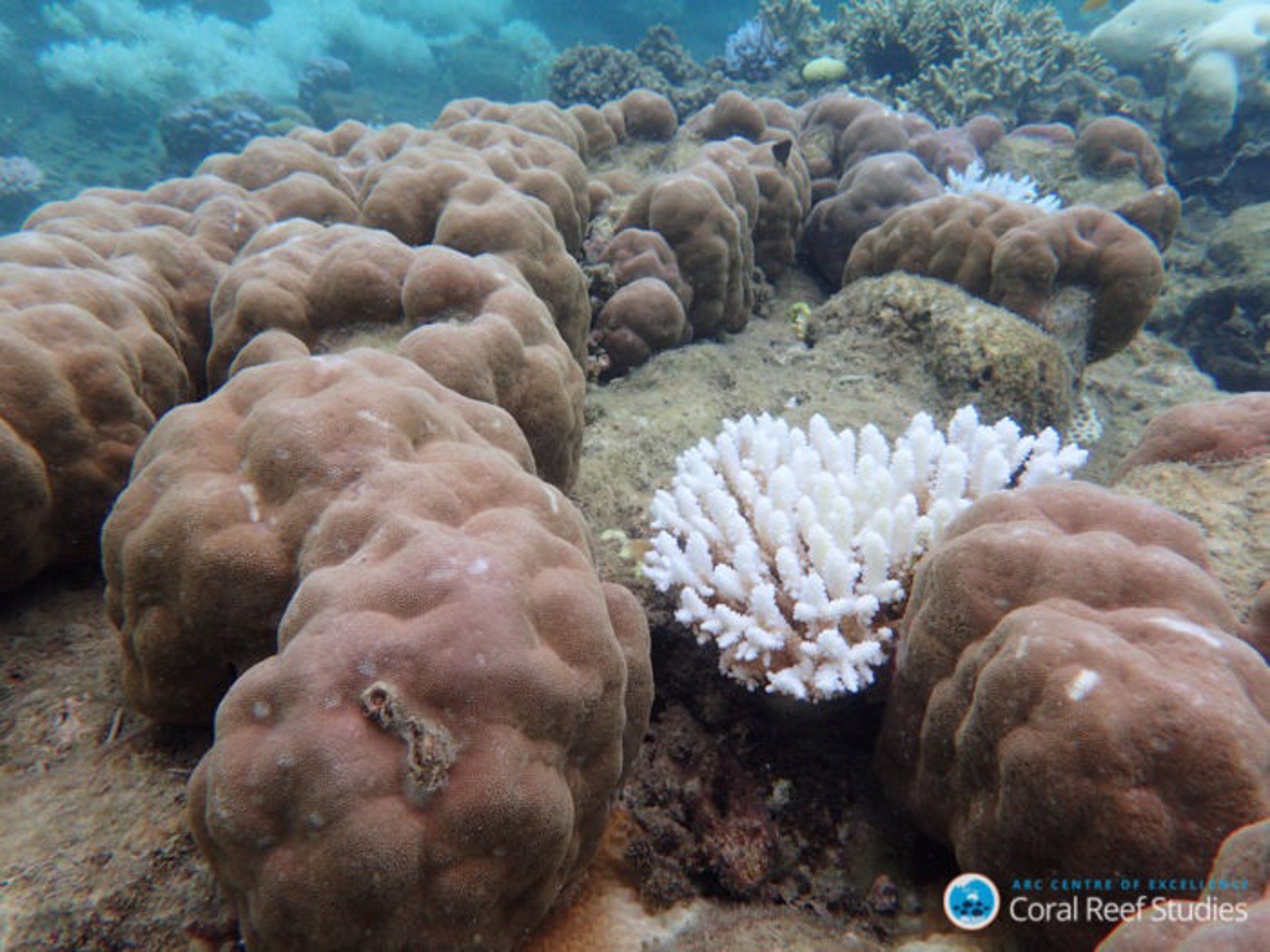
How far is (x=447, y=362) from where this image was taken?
2.73 meters

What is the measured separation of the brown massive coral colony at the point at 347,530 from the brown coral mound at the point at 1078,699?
943 millimetres

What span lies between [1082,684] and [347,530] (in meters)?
1.93

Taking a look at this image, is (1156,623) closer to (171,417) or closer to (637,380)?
(171,417)

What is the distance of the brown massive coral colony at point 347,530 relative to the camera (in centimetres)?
144

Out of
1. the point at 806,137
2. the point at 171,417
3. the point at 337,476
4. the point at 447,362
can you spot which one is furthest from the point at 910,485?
the point at 806,137

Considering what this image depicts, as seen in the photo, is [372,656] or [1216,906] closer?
[1216,906]

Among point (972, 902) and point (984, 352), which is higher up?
point (984, 352)

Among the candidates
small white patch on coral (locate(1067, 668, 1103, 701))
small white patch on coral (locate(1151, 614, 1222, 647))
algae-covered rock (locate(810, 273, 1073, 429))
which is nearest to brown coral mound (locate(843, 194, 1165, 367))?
algae-covered rock (locate(810, 273, 1073, 429))

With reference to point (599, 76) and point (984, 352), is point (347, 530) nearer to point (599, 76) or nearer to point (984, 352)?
point (984, 352)

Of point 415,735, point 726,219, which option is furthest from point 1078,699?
point 726,219

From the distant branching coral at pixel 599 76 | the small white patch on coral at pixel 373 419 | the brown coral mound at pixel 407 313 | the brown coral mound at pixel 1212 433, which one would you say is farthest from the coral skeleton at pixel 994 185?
the distant branching coral at pixel 599 76

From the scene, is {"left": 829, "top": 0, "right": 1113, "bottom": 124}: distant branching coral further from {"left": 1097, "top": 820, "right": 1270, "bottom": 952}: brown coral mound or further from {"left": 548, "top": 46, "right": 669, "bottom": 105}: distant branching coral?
{"left": 1097, "top": 820, "right": 1270, "bottom": 952}: brown coral mound

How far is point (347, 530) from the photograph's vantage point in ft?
5.98

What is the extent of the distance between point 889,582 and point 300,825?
1.99 metres
